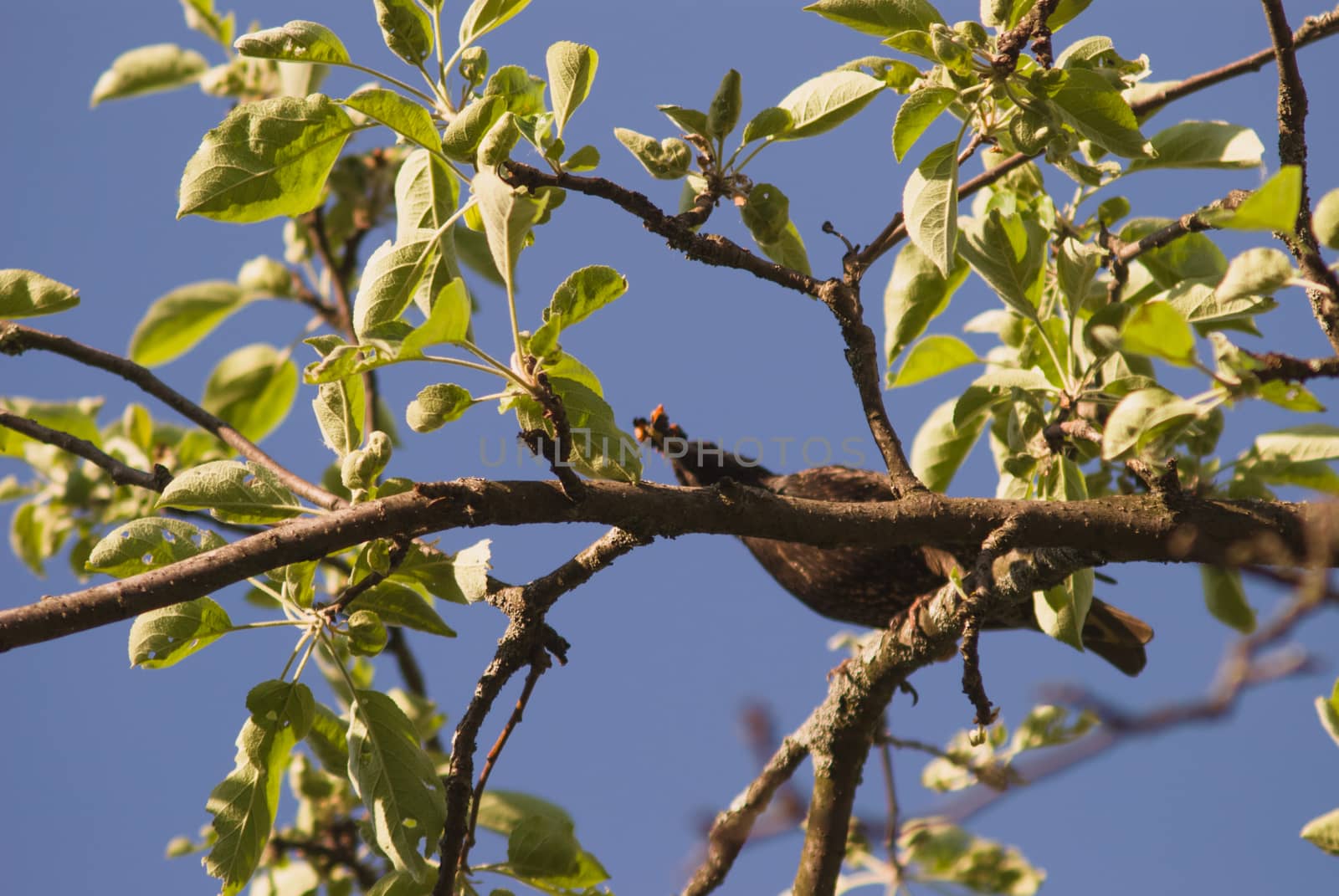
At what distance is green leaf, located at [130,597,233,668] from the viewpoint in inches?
81.7

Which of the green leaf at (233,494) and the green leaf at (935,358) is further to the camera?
the green leaf at (935,358)

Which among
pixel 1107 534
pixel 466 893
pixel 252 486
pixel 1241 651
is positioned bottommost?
pixel 1241 651

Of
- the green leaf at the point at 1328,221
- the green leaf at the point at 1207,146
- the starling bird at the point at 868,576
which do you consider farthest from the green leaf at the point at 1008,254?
the starling bird at the point at 868,576

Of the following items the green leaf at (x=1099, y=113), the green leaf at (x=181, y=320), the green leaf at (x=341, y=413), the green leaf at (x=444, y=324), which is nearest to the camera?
the green leaf at (x=444, y=324)

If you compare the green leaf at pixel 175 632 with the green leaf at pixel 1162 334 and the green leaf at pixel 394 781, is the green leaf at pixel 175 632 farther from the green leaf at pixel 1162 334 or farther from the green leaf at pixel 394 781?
the green leaf at pixel 1162 334

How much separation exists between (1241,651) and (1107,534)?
4.54 ft

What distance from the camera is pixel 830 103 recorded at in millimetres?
2232

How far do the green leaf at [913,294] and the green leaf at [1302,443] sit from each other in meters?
0.87

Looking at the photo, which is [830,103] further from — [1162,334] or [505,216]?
[1162,334]

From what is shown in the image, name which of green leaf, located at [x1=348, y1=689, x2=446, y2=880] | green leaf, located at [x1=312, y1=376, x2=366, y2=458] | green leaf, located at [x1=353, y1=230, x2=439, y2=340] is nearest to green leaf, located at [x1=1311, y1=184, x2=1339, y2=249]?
green leaf, located at [x1=353, y1=230, x2=439, y2=340]

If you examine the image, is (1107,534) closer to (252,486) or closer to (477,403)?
(477,403)

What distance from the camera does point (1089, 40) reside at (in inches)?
87.7

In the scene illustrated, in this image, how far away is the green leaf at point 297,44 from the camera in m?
1.94

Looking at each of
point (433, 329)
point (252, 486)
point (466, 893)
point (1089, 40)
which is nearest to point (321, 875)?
point (466, 893)
